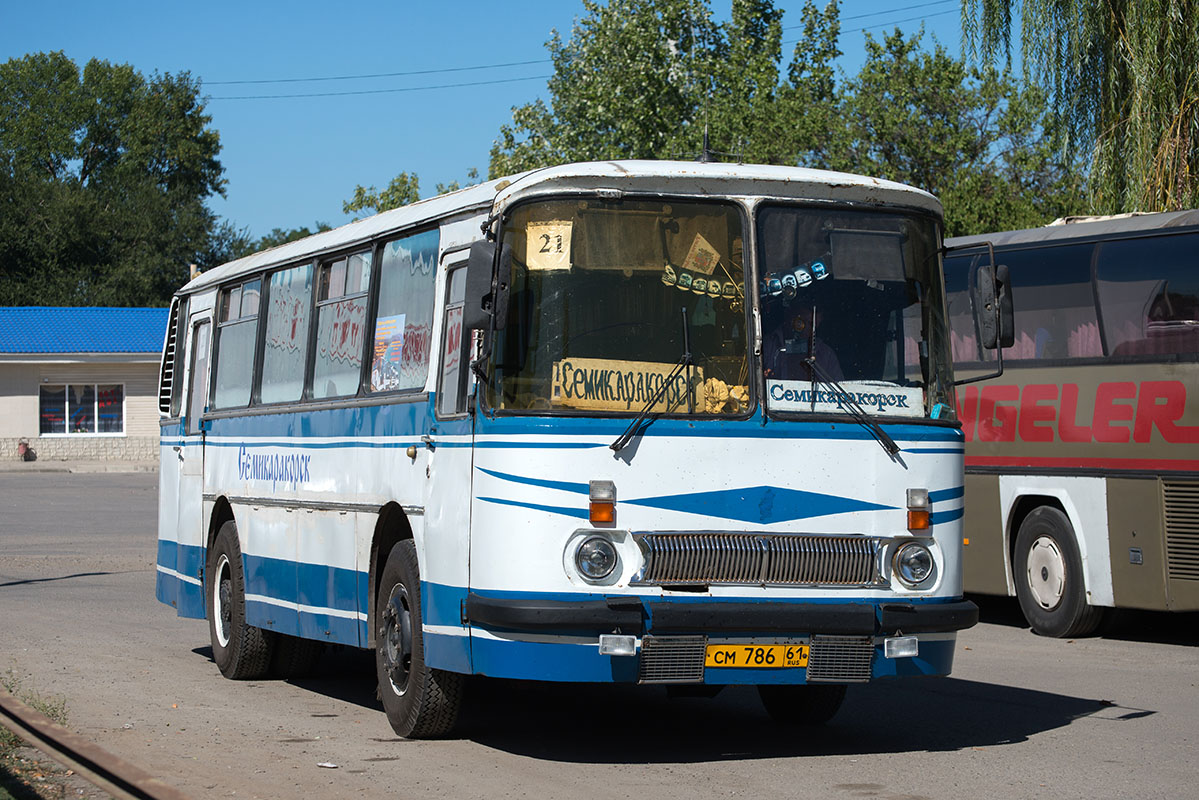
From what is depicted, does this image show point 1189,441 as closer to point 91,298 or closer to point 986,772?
point 986,772

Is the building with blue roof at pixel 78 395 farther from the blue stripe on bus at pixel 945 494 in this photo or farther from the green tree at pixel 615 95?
the blue stripe on bus at pixel 945 494

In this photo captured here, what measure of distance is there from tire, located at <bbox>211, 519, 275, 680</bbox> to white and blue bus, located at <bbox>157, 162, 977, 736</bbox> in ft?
10.6

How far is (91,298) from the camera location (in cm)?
8288

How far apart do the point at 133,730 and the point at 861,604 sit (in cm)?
423

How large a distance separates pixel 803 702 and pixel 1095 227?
297 inches

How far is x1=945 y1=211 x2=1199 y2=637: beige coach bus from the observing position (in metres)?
14.6

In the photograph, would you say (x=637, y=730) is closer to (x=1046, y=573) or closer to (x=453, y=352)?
(x=453, y=352)

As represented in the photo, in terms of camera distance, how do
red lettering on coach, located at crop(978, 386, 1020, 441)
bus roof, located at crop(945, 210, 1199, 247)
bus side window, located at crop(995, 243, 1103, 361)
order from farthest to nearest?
red lettering on coach, located at crop(978, 386, 1020, 441)
bus side window, located at crop(995, 243, 1103, 361)
bus roof, located at crop(945, 210, 1199, 247)

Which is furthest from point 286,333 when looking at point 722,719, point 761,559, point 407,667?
point 761,559

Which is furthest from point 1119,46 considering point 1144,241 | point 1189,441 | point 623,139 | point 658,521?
point 623,139

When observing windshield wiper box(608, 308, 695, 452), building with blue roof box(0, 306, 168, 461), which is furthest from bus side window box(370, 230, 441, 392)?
building with blue roof box(0, 306, 168, 461)

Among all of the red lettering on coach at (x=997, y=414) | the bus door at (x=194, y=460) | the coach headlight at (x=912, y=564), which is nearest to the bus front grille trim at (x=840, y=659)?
the coach headlight at (x=912, y=564)

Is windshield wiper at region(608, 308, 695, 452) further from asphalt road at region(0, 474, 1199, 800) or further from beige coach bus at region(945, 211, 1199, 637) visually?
beige coach bus at region(945, 211, 1199, 637)

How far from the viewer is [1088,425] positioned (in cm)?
1538
